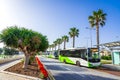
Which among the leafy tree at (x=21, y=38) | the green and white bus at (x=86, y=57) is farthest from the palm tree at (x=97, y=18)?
the leafy tree at (x=21, y=38)

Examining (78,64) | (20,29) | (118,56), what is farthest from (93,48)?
(20,29)

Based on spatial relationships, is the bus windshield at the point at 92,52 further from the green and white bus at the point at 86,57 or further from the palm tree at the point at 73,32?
the palm tree at the point at 73,32

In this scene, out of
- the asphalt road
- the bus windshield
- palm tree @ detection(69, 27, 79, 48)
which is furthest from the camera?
palm tree @ detection(69, 27, 79, 48)

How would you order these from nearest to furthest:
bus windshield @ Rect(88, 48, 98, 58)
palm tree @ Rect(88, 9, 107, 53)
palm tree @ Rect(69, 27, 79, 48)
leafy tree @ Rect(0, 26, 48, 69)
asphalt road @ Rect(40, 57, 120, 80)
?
asphalt road @ Rect(40, 57, 120, 80) → leafy tree @ Rect(0, 26, 48, 69) → bus windshield @ Rect(88, 48, 98, 58) → palm tree @ Rect(88, 9, 107, 53) → palm tree @ Rect(69, 27, 79, 48)

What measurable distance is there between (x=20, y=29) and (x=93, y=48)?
1171 cm

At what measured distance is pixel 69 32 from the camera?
2943 inches

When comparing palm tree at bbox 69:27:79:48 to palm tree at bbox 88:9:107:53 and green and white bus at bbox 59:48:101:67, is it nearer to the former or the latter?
palm tree at bbox 88:9:107:53

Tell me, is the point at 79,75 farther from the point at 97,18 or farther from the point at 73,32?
the point at 73,32

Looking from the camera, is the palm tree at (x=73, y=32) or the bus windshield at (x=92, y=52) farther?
the palm tree at (x=73, y=32)

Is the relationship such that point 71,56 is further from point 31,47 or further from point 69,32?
point 69,32

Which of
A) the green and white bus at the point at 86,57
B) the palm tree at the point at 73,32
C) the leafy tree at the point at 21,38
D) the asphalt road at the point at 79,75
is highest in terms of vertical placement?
the palm tree at the point at 73,32

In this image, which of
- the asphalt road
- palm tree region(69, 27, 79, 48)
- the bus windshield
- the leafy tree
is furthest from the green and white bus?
palm tree region(69, 27, 79, 48)

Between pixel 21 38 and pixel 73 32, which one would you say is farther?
pixel 73 32

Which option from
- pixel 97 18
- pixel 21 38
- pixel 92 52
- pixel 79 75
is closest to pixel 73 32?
pixel 97 18
